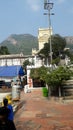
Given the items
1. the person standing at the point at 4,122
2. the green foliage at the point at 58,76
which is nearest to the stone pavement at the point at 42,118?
the person standing at the point at 4,122

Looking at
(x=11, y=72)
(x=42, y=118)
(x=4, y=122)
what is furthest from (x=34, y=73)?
(x=4, y=122)

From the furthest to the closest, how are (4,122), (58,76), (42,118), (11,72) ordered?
(11,72) < (58,76) < (42,118) < (4,122)

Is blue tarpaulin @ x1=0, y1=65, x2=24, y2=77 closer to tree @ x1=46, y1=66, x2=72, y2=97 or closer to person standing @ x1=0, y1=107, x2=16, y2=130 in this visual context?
tree @ x1=46, y1=66, x2=72, y2=97

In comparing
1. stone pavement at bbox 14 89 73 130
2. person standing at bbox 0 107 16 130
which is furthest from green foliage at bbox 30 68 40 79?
person standing at bbox 0 107 16 130

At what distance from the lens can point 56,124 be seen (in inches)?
600

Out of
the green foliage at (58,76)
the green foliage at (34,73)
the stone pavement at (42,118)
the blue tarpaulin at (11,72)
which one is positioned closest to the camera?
the stone pavement at (42,118)

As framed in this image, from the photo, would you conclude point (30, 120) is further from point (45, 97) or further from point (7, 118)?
point (45, 97)

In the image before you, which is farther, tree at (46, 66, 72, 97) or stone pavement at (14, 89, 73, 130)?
tree at (46, 66, 72, 97)

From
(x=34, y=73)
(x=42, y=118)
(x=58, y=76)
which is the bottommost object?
(x=34, y=73)

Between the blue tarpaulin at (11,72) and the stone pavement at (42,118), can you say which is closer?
the stone pavement at (42,118)

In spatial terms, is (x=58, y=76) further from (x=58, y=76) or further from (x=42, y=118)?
(x=42, y=118)

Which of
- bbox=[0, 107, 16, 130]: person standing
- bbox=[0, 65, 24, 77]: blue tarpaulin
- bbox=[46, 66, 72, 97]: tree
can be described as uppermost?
bbox=[0, 107, 16, 130]: person standing

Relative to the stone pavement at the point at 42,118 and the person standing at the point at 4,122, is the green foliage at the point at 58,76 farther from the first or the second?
the person standing at the point at 4,122

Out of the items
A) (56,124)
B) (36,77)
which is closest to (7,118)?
(56,124)
